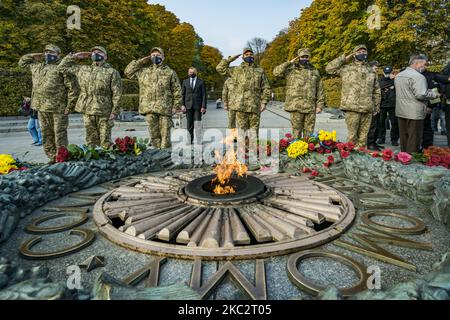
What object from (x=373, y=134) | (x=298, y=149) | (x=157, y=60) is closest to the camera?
(x=298, y=149)

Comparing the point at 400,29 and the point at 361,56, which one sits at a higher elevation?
the point at 400,29

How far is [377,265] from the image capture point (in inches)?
87.7

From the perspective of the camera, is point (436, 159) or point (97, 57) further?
point (97, 57)

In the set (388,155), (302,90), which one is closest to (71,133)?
(302,90)

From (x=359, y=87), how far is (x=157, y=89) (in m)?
3.74

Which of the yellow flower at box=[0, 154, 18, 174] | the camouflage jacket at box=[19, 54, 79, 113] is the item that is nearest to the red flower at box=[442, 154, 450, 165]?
the yellow flower at box=[0, 154, 18, 174]

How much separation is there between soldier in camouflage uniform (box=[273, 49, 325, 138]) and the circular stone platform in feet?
7.57

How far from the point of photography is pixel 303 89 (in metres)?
5.87

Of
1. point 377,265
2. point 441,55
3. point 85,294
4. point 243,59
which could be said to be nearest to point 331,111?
point 441,55

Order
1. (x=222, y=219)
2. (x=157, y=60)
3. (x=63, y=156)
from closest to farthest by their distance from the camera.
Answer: (x=222, y=219)
(x=63, y=156)
(x=157, y=60)

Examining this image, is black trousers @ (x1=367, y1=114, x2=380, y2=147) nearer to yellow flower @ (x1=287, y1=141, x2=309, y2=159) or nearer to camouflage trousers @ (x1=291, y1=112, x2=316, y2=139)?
camouflage trousers @ (x1=291, y1=112, x2=316, y2=139)

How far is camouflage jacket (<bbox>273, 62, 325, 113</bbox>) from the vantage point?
5.86 meters

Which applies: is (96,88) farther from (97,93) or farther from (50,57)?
(50,57)
